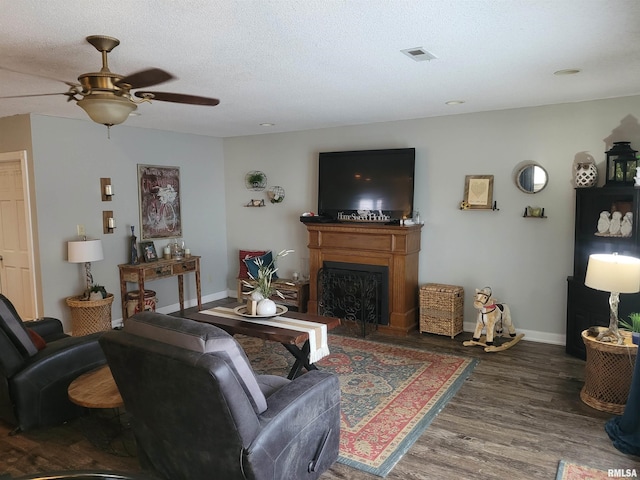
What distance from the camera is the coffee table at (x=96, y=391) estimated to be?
252cm

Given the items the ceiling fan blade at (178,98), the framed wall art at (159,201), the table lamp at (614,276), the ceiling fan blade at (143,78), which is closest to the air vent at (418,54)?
the ceiling fan blade at (178,98)

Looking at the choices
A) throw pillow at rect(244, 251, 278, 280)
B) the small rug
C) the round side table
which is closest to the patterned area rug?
the small rug

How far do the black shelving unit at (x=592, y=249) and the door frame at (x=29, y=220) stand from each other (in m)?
5.48

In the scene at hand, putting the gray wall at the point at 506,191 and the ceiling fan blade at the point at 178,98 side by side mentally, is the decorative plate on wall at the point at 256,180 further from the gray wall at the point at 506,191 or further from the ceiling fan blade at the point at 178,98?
the ceiling fan blade at the point at 178,98

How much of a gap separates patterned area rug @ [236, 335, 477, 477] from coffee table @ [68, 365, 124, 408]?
138cm

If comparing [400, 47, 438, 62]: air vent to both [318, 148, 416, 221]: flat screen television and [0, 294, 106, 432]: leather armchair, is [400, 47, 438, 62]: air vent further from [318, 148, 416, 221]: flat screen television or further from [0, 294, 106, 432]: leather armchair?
[0, 294, 106, 432]: leather armchair

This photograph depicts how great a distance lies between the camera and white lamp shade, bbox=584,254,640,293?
306 cm

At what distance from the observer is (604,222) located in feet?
13.7

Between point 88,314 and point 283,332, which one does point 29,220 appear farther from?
point 283,332

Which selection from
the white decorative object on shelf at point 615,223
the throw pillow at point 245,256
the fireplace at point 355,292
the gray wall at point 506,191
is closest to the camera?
the white decorative object on shelf at point 615,223

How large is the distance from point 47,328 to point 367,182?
144 inches

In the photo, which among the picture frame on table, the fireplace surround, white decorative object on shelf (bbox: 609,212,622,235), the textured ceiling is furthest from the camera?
the picture frame on table

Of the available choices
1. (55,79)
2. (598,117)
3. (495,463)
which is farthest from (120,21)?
(598,117)

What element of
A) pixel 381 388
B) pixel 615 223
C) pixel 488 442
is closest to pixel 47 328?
pixel 381 388
